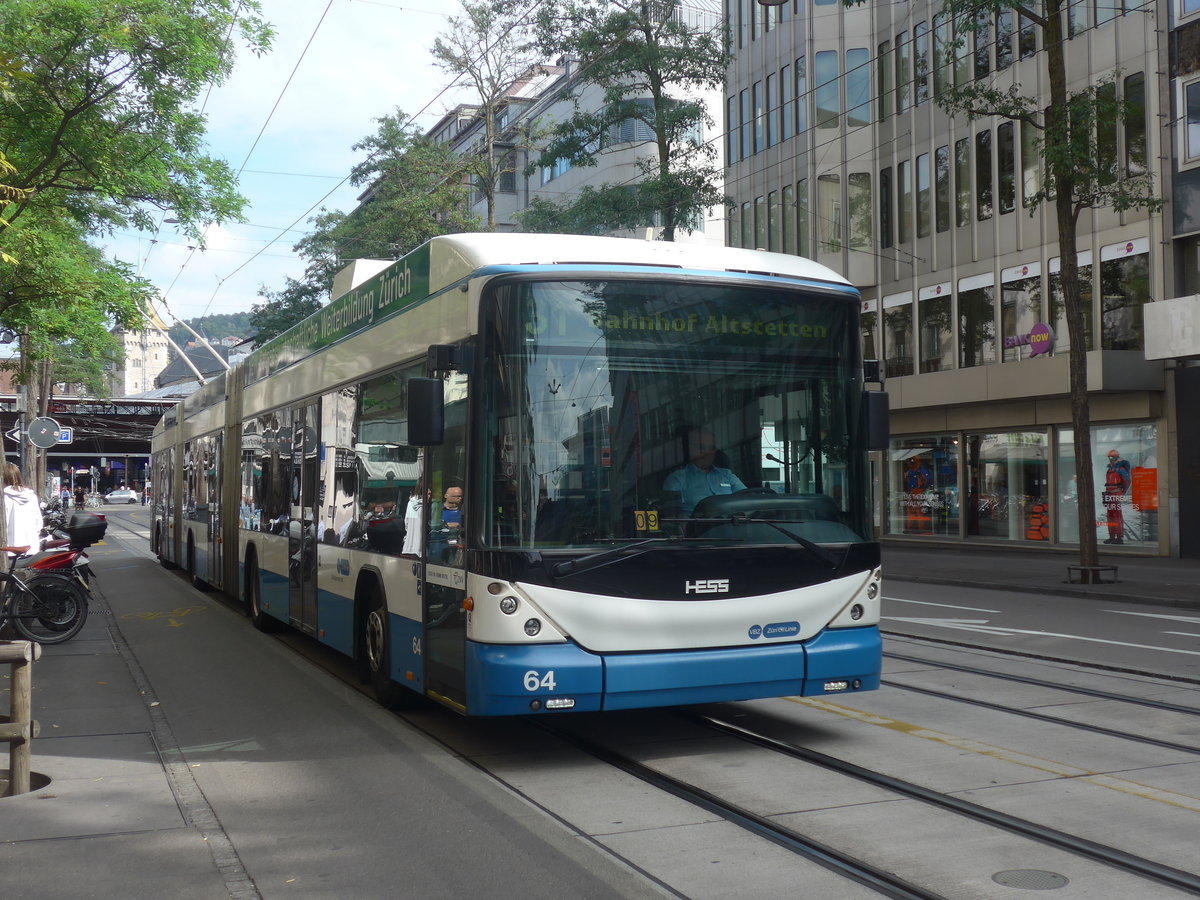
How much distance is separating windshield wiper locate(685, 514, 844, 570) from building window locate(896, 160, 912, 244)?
27.0 m

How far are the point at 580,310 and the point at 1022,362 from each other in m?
23.1

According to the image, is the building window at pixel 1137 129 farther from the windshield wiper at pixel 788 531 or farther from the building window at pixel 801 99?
the windshield wiper at pixel 788 531

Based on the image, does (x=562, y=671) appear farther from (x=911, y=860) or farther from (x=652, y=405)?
(x=911, y=860)

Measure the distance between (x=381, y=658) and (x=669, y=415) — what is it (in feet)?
10.1

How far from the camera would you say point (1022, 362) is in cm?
2811

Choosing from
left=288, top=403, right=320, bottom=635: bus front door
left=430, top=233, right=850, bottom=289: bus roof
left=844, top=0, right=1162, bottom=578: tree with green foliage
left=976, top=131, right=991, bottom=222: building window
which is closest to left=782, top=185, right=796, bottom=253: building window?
left=976, top=131, right=991, bottom=222: building window

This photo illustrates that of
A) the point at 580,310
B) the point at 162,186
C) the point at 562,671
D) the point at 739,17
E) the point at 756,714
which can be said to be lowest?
the point at 756,714

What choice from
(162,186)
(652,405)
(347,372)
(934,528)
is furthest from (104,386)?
(652,405)

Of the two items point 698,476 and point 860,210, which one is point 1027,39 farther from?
point 698,476

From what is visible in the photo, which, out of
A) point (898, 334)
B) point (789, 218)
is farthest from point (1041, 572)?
point (789, 218)

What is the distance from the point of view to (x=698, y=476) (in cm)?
695

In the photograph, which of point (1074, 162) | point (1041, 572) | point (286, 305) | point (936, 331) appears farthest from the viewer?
point (286, 305)

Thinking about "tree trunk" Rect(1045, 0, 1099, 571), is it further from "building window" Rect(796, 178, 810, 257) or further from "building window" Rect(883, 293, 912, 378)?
"building window" Rect(796, 178, 810, 257)

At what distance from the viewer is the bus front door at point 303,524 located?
10906 millimetres
